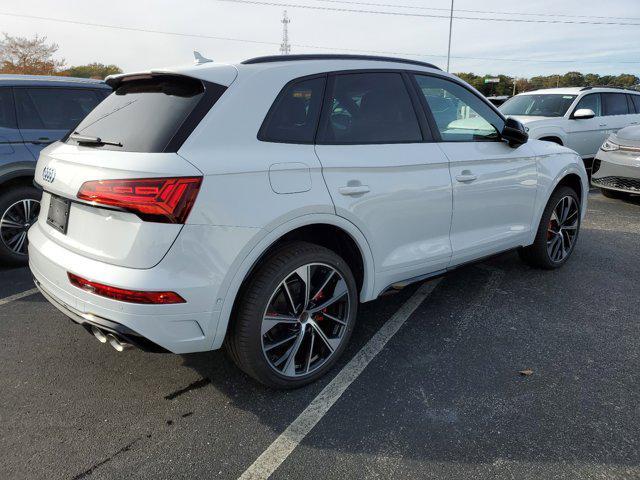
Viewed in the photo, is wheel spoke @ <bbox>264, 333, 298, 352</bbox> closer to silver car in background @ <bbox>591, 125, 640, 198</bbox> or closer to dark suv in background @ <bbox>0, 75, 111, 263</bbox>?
dark suv in background @ <bbox>0, 75, 111, 263</bbox>

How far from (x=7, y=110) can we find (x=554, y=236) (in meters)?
5.35

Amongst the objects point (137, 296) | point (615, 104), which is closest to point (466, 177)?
point (137, 296)

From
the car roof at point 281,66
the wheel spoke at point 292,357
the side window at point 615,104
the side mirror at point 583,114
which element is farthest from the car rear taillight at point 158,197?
the side window at point 615,104

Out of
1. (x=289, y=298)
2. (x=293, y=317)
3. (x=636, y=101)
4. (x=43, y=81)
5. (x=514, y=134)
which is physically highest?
(x=43, y=81)

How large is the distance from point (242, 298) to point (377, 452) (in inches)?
38.3

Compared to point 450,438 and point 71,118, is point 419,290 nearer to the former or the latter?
point 450,438

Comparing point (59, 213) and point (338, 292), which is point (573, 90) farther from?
point (59, 213)

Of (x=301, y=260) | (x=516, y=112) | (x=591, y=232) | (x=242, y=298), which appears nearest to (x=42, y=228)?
(x=242, y=298)

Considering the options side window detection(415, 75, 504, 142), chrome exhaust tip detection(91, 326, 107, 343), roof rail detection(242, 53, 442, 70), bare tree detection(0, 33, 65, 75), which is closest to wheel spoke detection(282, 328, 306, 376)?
chrome exhaust tip detection(91, 326, 107, 343)

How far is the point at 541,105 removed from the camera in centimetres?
970

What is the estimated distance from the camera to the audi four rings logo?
2.64m

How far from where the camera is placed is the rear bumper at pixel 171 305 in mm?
2186

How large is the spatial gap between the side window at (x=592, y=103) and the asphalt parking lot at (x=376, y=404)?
6960 mm

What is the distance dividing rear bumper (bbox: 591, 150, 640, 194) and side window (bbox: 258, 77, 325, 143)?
21.4ft
